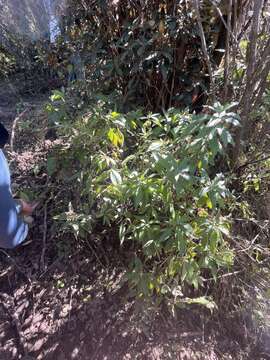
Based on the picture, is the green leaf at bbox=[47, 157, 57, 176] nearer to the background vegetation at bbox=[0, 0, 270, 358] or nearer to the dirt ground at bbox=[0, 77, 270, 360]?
the background vegetation at bbox=[0, 0, 270, 358]

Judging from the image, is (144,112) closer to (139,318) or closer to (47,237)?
(47,237)

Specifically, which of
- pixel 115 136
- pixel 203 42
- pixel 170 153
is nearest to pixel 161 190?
pixel 170 153

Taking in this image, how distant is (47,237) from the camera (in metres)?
2.42

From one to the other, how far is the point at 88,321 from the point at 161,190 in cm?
99

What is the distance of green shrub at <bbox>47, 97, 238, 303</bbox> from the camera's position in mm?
1526

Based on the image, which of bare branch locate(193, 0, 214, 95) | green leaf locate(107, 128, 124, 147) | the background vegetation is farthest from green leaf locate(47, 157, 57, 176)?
bare branch locate(193, 0, 214, 95)

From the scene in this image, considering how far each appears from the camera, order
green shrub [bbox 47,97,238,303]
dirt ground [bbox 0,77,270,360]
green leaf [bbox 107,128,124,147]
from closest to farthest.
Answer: green shrub [bbox 47,97,238,303]
green leaf [bbox 107,128,124,147]
dirt ground [bbox 0,77,270,360]

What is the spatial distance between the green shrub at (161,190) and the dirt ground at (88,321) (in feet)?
0.74

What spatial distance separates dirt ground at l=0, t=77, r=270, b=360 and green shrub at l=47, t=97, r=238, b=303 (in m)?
0.23

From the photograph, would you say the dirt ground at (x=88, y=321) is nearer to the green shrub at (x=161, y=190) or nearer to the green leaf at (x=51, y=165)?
the green shrub at (x=161, y=190)

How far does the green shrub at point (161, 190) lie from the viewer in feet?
5.01

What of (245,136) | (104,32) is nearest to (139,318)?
(245,136)

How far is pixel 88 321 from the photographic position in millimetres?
2078

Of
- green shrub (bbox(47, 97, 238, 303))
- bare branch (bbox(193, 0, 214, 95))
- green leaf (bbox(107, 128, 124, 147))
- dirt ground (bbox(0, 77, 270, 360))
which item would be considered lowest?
dirt ground (bbox(0, 77, 270, 360))
